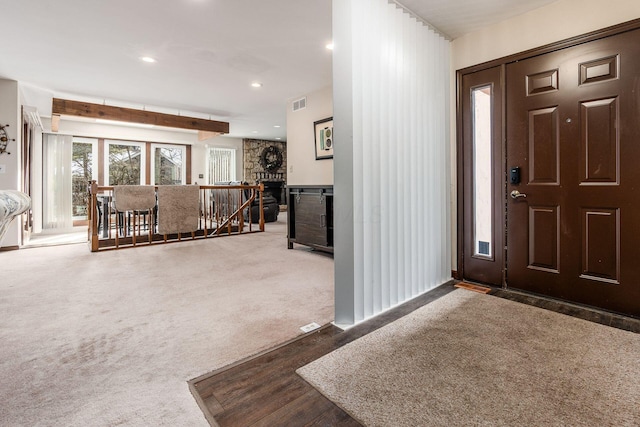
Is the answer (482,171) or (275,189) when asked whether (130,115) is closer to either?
(275,189)

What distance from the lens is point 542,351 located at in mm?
1679

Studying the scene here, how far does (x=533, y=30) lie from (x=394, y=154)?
59.6 inches

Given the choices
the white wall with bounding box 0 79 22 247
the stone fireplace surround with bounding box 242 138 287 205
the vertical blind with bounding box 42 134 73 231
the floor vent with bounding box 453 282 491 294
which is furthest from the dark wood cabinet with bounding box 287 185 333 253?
the vertical blind with bounding box 42 134 73 231

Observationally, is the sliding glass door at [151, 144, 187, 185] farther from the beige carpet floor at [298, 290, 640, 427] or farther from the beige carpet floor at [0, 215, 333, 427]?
the beige carpet floor at [298, 290, 640, 427]

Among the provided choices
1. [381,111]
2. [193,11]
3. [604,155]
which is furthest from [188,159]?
[604,155]

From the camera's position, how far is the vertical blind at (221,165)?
357 inches

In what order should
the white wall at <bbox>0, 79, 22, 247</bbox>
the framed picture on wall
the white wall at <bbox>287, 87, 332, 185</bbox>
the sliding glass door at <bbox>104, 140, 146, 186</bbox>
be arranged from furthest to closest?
1. the sliding glass door at <bbox>104, 140, 146, 186</bbox>
2. the white wall at <bbox>287, 87, 332, 185</bbox>
3. the framed picture on wall
4. the white wall at <bbox>0, 79, 22, 247</bbox>

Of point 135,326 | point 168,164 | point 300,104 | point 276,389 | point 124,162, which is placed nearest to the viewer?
point 276,389

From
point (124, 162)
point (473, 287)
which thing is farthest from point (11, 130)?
point (473, 287)

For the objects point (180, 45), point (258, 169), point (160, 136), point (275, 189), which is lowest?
point (275, 189)

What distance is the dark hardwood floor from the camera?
1.21 metres

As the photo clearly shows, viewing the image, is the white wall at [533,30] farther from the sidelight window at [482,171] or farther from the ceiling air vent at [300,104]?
the ceiling air vent at [300,104]

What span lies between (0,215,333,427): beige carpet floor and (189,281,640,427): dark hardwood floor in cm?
8

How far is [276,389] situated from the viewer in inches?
54.7
